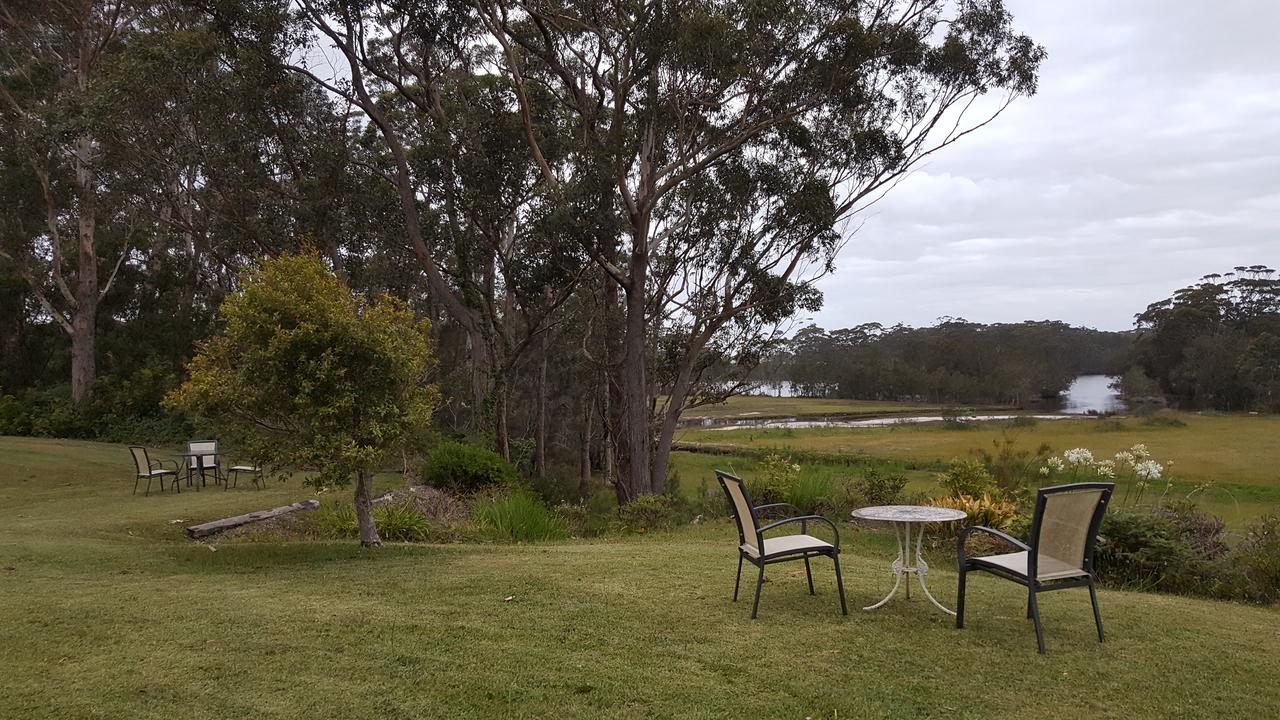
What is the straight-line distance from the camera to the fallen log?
926 cm

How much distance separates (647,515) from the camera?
11.5 m

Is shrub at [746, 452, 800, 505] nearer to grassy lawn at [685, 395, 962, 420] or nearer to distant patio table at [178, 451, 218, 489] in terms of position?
distant patio table at [178, 451, 218, 489]

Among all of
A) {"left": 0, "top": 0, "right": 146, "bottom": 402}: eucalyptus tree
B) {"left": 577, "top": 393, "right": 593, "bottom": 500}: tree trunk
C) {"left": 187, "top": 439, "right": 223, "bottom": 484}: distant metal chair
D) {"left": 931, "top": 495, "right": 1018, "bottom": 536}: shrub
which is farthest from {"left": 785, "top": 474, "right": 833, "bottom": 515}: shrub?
{"left": 0, "top": 0, "right": 146, "bottom": 402}: eucalyptus tree

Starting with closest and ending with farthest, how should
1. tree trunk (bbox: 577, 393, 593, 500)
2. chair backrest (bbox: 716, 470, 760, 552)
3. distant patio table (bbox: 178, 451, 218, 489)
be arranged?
1. chair backrest (bbox: 716, 470, 760, 552)
2. distant patio table (bbox: 178, 451, 218, 489)
3. tree trunk (bbox: 577, 393, 593, 500)

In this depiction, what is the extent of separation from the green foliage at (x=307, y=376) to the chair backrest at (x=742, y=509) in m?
3.36

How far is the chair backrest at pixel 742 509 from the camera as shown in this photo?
5219mm

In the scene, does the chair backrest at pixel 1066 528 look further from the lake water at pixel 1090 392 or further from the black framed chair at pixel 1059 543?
the lake water at pixel 1090 392

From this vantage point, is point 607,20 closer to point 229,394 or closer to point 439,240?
point 439,240

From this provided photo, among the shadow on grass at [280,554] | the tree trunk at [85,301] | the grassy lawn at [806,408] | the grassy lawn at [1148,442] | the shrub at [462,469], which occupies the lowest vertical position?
the grassy lawn at [1148,442]

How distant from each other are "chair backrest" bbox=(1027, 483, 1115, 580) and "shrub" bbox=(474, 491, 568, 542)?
6619 millimetres

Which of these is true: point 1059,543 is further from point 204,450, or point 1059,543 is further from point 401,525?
point 204,450

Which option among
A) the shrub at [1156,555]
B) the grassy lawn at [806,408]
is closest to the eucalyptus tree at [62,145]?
the shrub at [1156,555]

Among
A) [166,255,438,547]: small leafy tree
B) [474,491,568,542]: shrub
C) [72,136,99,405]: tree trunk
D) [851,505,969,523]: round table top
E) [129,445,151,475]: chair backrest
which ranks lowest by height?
[474,491,568,542]: shrub

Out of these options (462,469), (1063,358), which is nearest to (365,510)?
(462,469)
